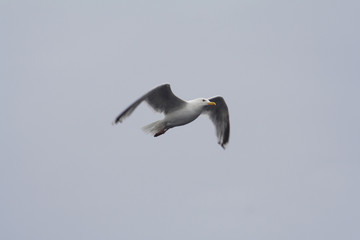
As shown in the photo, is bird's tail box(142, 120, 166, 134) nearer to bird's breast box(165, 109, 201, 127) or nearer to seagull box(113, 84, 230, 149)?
seagull box(113, 84, 230, 149)

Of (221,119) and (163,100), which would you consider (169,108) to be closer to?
(163,100)

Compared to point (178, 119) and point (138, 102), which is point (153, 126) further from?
point (138, 102)

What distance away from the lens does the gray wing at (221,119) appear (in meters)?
16.8

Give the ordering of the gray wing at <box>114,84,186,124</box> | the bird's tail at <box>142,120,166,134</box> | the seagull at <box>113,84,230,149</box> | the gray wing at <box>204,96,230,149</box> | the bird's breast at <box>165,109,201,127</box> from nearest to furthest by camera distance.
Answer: the gray wing at <box>114,84,186,124</box>, the seagull at <box>113,84,230,149</box>, the bird's breast at <box>165,109,201,127</box>, the bird's tail at <box>142,120,166,134</box>, the gray wing at <box>204,96,230,149</box>

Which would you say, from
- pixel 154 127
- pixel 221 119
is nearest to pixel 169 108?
pixel 154 127

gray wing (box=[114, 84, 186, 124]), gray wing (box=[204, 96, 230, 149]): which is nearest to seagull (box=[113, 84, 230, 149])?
gray wing (box=[114, 84, 186, 124])

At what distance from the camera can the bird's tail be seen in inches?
596

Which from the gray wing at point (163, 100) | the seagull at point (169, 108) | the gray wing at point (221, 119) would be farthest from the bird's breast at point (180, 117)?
the gray wing at point (221, 119)

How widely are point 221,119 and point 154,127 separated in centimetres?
259

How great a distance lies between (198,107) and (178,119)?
0.61 meters

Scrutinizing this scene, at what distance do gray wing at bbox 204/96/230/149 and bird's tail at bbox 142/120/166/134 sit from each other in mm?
2181

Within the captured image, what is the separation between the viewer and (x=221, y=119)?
17062mm

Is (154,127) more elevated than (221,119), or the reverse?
(221,119)

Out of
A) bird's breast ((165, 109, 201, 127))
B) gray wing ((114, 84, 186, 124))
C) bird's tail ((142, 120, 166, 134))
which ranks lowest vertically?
bird's tail ((142, 120, 166, 134))
